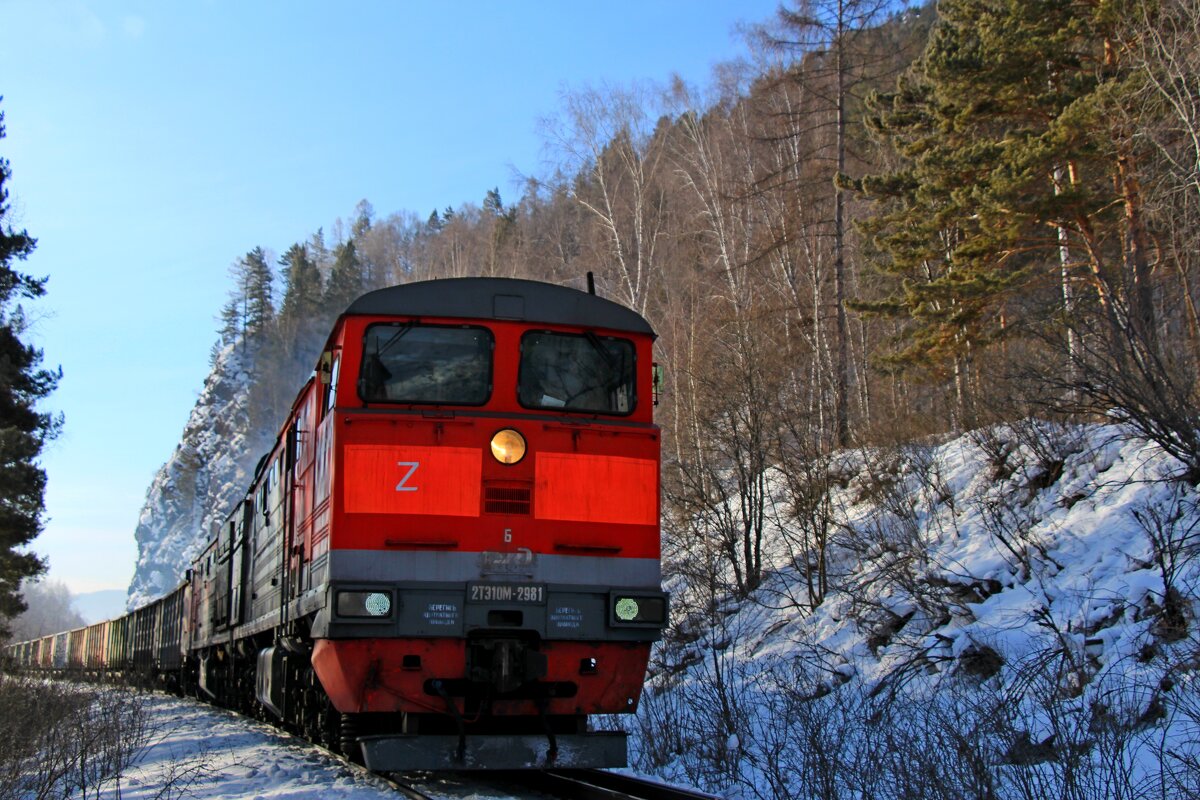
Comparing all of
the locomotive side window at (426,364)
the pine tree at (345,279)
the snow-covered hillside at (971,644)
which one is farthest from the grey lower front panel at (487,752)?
the pine tree at (345,279)

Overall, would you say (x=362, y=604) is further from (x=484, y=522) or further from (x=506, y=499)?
(x=506, y=499)

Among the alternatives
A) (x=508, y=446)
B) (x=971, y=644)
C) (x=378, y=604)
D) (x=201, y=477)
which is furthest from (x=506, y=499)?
(x=201, y=477)

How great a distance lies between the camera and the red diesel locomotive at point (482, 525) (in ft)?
23.2

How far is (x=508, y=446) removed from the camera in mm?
7430

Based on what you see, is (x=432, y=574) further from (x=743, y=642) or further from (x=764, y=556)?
(x=764, y=556)

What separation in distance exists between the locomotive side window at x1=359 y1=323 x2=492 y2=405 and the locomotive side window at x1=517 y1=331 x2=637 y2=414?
31cm

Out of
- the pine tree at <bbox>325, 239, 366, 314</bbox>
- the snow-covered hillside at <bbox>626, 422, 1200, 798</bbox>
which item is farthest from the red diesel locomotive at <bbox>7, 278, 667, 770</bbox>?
the pine tree at <bbox>325, 239, 366, 314</bbox>

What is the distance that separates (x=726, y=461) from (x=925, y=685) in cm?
896

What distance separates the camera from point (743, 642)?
590 inches

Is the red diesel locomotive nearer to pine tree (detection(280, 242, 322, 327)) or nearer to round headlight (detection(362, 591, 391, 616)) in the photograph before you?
round headlight (detection(362, 591, 391, 616))

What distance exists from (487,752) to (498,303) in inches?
120

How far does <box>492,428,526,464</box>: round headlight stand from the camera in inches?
291

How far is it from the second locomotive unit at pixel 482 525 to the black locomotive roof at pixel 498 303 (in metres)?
0.02

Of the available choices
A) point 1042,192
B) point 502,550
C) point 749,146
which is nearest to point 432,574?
point 502,550
